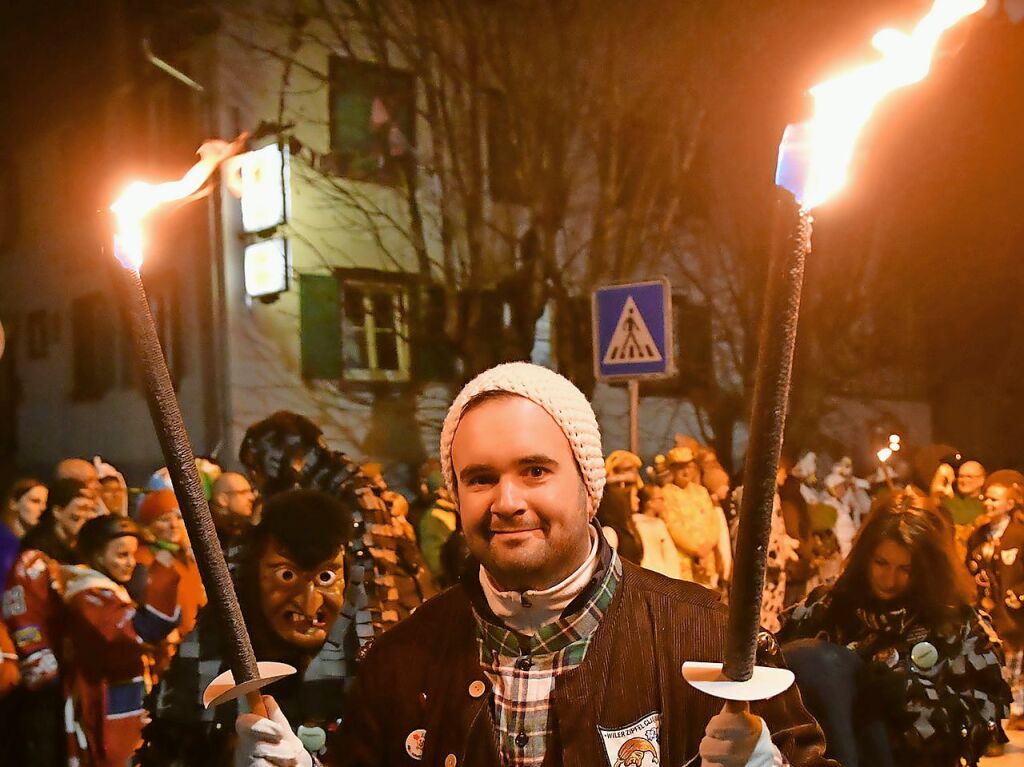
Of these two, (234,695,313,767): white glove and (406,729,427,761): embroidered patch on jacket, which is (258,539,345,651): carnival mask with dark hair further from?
(234,695,313,767): white glove

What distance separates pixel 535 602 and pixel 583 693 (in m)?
0.20

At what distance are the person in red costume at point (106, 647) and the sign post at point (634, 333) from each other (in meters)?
3.04

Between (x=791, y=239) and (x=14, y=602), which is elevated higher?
(x=791, y=239)

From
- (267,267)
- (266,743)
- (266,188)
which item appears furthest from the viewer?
(267,267)

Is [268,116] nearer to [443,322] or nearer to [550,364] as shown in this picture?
[443,322]

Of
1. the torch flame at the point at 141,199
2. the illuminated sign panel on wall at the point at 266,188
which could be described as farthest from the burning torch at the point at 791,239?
the illuminated sign panel on wall at the point at 266,188

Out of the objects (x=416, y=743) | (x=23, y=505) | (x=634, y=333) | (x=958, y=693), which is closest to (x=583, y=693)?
(x=416, y=743)

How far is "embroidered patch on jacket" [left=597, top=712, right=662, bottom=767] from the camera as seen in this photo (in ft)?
6.47

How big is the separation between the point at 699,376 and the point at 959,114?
563 centimetres

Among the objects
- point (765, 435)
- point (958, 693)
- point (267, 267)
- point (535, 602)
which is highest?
point (267, 267)

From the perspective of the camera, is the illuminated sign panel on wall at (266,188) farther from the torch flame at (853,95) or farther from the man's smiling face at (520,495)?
the torch flame at (853,95)

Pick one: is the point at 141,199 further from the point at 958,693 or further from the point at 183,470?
the point at 958,693

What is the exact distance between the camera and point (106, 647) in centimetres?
455

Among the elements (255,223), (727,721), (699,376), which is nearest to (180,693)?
(727,721)
